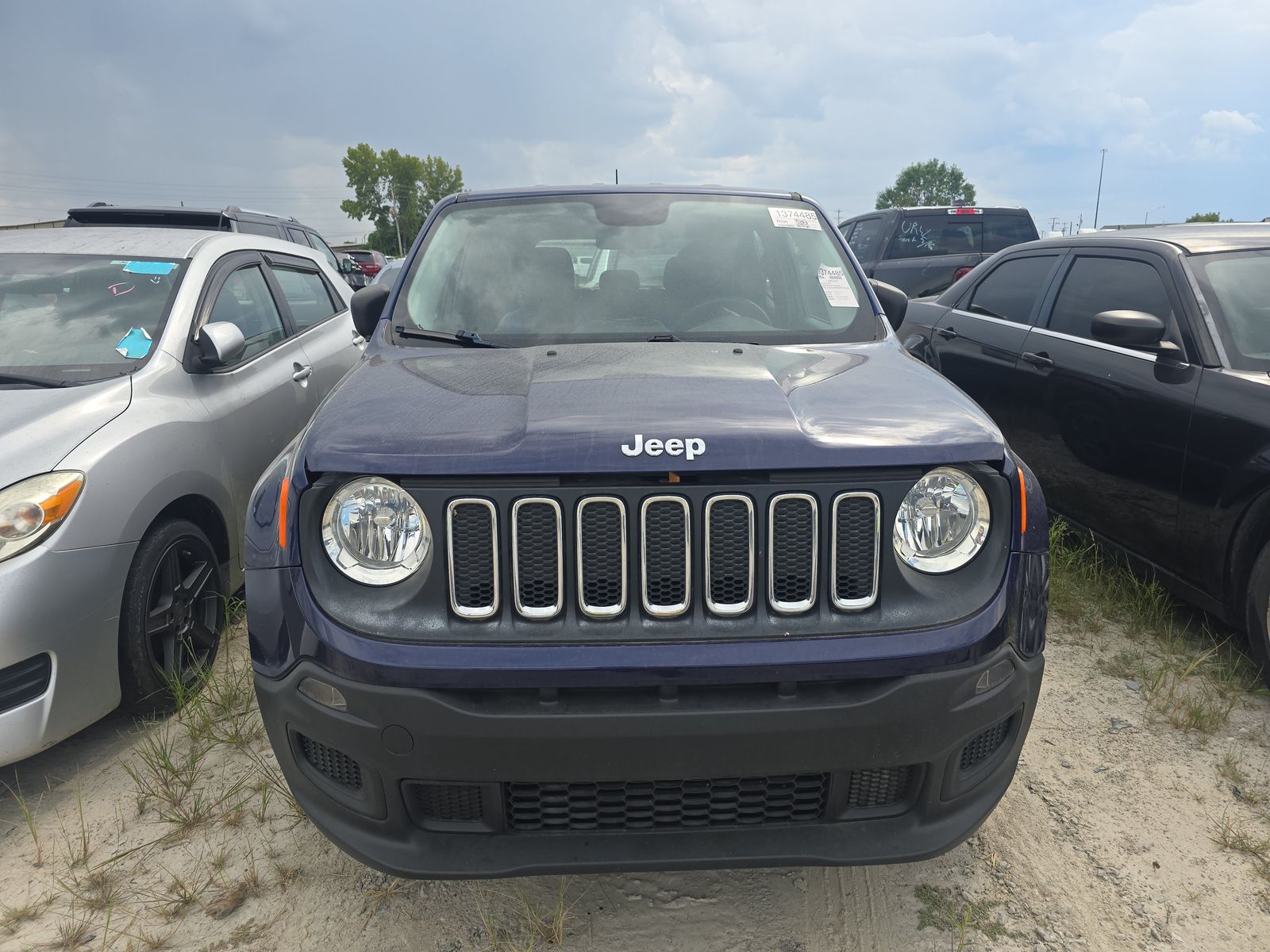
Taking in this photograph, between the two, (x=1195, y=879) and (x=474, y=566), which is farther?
(x=1195, y=879)

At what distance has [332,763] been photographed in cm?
201

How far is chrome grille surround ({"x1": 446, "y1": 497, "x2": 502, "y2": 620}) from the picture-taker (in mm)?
1884

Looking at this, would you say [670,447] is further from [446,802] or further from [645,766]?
[446,802]

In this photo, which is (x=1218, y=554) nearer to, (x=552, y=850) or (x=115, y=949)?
(x=552, y=850)

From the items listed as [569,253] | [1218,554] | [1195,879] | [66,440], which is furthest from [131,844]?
[1218,554]

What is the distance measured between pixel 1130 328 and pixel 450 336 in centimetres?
272

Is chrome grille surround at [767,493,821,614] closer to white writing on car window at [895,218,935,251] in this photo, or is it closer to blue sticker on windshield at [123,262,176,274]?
blue sticker on windshield at [123,262,176,274]

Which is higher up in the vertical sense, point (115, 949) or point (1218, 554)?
point (1218, 554)

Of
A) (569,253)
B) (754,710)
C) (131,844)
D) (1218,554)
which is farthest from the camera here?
(1218,554)

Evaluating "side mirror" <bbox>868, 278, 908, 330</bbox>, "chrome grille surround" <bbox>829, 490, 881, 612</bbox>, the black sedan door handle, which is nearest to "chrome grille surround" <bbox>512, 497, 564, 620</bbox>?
"chrome grille surround" <bbox>829, 490, 881, 612</bbox>

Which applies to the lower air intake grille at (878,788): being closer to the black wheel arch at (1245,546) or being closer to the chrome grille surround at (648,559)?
the chrome grille surround at (648,559)

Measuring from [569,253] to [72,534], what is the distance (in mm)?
1833

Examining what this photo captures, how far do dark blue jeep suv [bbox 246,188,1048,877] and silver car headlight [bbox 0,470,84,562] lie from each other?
3.55 feet

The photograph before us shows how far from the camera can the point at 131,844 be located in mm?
2664
